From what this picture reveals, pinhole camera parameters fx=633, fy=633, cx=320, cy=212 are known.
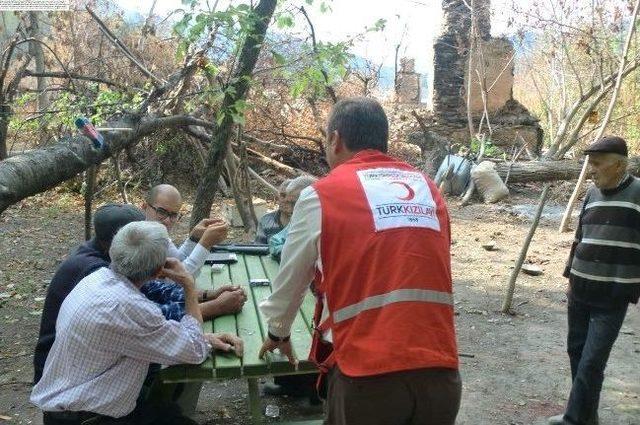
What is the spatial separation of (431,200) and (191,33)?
2.81 metres

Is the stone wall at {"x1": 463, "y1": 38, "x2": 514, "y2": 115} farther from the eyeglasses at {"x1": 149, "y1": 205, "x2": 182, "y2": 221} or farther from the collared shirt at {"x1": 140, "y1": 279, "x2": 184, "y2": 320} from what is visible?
the collared shirt at {"x1": 140, "y1": 279, "x2": 184, "y2": 320}

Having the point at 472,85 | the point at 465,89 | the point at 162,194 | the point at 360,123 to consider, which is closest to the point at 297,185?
the point at 162,194

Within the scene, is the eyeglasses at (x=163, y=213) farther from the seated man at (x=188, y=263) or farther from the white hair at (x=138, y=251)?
the white hair at (x=138, y=251)

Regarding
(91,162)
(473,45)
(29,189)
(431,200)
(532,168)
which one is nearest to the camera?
(431,200)

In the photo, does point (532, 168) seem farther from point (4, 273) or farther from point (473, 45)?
point (4, 273)

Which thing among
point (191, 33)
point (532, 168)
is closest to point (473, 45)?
point (532, 168)

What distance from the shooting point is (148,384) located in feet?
8.61

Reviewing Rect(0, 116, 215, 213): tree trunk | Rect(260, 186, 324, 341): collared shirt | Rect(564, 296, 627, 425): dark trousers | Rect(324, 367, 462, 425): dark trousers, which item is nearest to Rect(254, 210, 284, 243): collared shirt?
Rect(0, 116, 215, 213): tree trunk

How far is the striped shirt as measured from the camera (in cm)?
318

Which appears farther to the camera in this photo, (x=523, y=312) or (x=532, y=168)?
(x=532, y=168)

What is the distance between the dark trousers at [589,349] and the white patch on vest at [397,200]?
1.75 meters

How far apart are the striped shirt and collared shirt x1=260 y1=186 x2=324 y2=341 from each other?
6.14 ft

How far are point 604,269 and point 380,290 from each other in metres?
1.95

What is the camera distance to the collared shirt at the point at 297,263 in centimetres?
184
